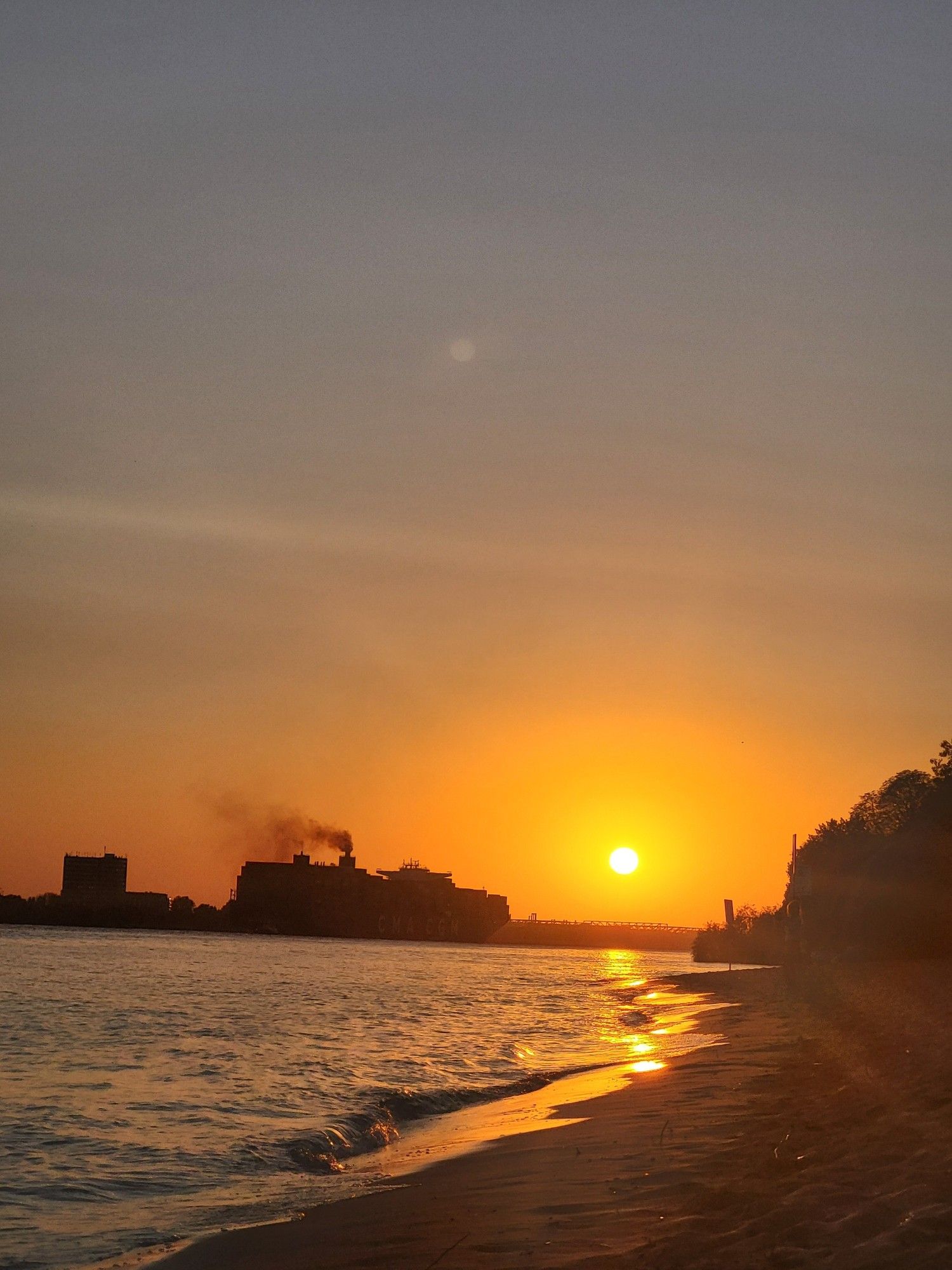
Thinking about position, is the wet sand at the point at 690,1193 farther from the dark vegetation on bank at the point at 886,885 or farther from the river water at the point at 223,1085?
the dark vegetation on bank at the point at 886,885

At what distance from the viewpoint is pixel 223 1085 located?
1803 cm

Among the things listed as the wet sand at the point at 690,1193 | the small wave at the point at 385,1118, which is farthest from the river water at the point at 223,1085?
the wet sand at the point at 690,1193

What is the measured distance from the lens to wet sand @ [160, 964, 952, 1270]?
6.48 meters

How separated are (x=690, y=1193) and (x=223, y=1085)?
11.8 meters

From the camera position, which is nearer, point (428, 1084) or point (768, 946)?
point (428, 1084)

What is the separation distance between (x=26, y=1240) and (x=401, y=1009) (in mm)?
28289

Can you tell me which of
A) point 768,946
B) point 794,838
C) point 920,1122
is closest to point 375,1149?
point 920,1122

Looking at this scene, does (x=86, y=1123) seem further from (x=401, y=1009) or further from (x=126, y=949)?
(x=126, y=949)

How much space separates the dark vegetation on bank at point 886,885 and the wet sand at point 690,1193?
34181 mm

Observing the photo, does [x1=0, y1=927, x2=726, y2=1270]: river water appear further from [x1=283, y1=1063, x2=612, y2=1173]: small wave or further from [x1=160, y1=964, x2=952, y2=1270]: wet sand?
[x1=160, y1=964, x2=952, y2=1270]: wet sand

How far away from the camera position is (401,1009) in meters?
36.4

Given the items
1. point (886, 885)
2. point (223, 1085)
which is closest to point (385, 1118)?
point (223, 1085)

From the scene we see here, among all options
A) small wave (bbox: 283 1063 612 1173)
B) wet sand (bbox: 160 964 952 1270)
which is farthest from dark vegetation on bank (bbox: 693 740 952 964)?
wet sand (bbox: 160 964 952 1270)

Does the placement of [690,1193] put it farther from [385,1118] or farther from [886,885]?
[886,885]
